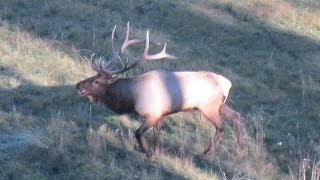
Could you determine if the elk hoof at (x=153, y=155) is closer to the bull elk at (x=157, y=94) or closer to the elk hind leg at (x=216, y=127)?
the bull elk at (x=157, y=94)

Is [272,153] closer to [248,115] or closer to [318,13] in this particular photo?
[248,115]

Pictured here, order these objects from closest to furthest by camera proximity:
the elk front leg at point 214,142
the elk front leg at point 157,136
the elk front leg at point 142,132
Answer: the elk front leg at point 142,132 < the elk front leg at point 157,136 < the elk front leg at point 214,142

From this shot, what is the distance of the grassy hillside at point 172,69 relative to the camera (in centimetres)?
895

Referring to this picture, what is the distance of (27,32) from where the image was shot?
1452 cm

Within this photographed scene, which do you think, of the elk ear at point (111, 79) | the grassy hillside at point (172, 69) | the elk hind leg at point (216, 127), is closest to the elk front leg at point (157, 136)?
the grassy hillside at point (172, 69)

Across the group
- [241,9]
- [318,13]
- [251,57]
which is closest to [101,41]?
[251,57]

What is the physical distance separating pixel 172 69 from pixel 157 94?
3934 millimetres

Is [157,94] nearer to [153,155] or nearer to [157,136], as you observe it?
[157,136]

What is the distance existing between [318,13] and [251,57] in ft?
11.6

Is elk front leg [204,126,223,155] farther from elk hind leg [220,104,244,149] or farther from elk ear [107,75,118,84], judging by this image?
elk ear [107,75,118,84]

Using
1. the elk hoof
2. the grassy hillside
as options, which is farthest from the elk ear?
the elk hoof

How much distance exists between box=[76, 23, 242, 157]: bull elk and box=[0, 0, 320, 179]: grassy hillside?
39 centimetres

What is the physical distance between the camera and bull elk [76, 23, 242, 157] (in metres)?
9.12

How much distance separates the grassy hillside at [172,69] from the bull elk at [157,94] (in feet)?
1.27
